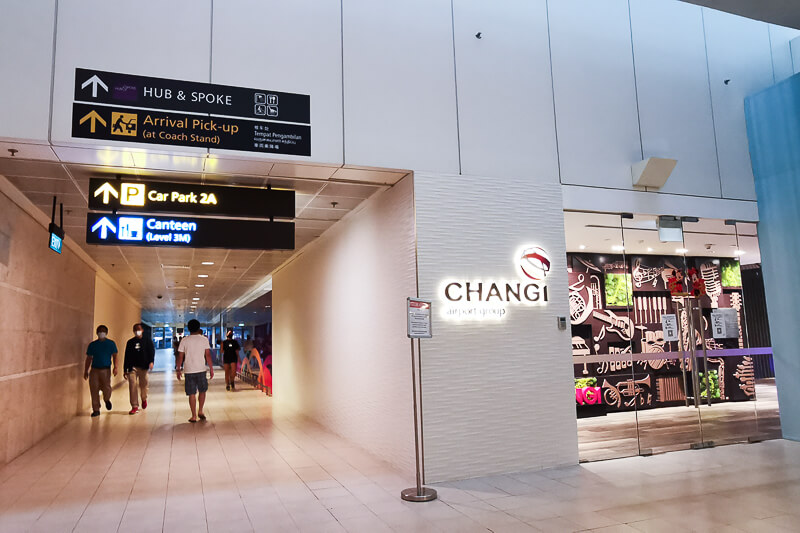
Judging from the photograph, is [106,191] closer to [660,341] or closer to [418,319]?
[418,319]

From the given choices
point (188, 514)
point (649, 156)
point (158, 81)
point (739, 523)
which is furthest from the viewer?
point (649, 156)

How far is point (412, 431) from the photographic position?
17.3ft

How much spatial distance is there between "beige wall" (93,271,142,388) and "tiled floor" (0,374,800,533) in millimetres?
5864

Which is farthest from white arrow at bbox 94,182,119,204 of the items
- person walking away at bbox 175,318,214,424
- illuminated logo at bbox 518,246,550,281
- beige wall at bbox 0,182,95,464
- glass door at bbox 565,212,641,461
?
glass door at bbox 565,212,641,461

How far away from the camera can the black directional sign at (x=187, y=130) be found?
14.9 feet

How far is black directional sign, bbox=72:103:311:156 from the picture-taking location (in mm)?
4551

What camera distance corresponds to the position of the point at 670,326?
6559mm

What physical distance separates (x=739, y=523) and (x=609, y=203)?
3530 millimetres

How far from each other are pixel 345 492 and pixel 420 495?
0.71 meters

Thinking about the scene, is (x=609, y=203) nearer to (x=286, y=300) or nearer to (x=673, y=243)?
(x=673, y=243)

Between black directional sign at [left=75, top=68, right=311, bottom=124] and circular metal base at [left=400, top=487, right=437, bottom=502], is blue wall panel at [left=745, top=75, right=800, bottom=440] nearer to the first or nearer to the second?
circular metal base at [left=400, top=487, right=437, bottom=502]

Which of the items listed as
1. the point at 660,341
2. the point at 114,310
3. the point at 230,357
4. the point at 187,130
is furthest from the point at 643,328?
the point at 114,310

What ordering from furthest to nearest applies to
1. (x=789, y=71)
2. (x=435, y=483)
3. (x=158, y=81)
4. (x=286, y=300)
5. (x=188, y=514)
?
1. (x=286, y=300)
2. (x=789, y=71)
3. (x=435, y=483)
4. (x=158, y=81)
5. (x=188, y=514)

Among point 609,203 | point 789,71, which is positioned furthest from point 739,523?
point 789,71
